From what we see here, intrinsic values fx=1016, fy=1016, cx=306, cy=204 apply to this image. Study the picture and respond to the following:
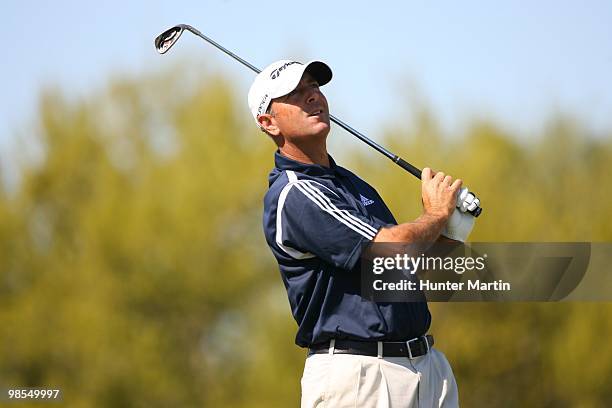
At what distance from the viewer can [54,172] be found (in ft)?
48.8

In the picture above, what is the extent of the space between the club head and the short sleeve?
1465 mm

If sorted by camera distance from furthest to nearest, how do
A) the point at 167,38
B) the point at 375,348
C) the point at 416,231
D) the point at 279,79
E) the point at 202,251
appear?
1. the point at 202,251
2. the point at 167,38
3. the point at 279,79
4. the point at 375,348
5. the point at 416,231

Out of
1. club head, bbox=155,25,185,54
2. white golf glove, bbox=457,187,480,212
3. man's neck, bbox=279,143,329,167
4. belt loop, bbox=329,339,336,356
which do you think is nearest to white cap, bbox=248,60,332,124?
man's neck, bbox=279,143,329,167

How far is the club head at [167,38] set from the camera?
4.32m

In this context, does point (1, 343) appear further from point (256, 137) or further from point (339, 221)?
point (339, 221)

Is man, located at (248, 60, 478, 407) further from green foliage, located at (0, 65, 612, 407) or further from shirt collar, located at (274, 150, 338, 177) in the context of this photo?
green foliage, located at (0, 65, 612, 407)

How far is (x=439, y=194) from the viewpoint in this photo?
308 cm

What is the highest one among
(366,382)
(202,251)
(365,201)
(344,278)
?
(202,251)

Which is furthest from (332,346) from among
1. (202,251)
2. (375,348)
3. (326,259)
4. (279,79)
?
(202,251)

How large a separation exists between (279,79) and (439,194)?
25.6 inches

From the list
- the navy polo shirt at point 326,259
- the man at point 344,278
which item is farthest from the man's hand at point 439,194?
the navy polo shirt at point 326,259

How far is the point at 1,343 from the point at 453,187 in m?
11.8

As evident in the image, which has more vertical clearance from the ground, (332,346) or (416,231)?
(416,231)

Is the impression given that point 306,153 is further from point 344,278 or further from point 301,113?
point 344,278
